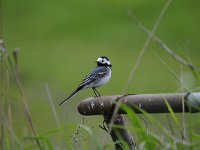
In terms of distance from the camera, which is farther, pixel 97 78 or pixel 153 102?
pixel 97 78

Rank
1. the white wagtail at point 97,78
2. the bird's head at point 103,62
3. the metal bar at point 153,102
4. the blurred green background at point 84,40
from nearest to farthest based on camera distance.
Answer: the metal bar at point 153,102 → the white wagtail at point 97,78 → the bird's head at point 103,62 → the blurred green background at point 84,40

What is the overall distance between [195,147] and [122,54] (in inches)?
815

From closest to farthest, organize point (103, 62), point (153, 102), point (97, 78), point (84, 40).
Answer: point (153, 102), point (97, 78), point (103, 62), point (84, 40)

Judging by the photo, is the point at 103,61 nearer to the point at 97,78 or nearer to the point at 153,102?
the point at 97,78

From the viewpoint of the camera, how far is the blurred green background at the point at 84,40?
20.6 meters

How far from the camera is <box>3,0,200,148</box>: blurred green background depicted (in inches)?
810

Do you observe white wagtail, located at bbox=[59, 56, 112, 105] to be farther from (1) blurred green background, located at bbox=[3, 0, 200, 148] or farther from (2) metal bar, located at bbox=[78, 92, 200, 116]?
(1) blurred green background, located at bbox=[3, 0, 200, 148]

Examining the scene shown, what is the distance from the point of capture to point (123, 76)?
21078mm

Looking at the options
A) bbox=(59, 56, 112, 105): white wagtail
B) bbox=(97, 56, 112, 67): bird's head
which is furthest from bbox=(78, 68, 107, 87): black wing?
bbox=(97, 56, 112, 67): bird's head

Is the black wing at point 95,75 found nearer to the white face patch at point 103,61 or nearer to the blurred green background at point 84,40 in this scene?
the white face patch at point 103,61

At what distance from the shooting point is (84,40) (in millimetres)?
26047

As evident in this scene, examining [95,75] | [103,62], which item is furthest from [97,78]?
[103,62]

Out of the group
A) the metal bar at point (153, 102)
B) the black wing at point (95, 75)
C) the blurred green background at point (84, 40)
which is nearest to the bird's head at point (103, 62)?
the black wing at point (95, 75)

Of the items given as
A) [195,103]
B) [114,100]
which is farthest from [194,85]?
Answer: [114,100]
